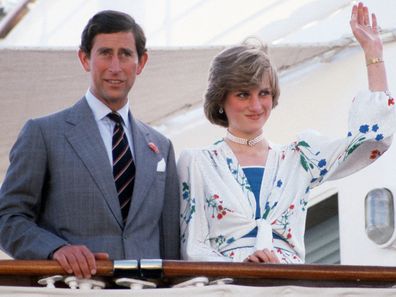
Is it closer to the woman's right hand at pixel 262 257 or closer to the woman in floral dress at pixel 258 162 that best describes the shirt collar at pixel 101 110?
the woman in floral dress at pixel 258 162

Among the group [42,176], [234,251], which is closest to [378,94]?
[234,251]

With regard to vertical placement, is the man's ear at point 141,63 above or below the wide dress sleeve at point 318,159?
above

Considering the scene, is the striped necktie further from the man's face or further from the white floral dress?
A: the white floral dress

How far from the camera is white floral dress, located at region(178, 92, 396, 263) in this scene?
4102 millimetres

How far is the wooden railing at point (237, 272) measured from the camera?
3.56 metres

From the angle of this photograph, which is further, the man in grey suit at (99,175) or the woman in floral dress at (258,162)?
the woman in floral dress at (258,162)

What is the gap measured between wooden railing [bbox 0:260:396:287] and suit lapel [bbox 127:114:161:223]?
0.39 metres

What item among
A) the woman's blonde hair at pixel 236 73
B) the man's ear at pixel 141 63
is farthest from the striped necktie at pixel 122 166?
the woman's blonde hair at pixel 236 73

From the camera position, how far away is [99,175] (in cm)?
397

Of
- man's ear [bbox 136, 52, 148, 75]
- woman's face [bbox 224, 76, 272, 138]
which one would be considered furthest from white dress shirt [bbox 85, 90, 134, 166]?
woman's face [bbox 224, 76, 272, 138]

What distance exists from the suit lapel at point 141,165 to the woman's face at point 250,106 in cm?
28

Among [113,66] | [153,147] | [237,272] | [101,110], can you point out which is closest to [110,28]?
[113,66]

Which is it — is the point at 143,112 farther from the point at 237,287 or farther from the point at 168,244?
the point at 237,287

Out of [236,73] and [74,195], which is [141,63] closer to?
[236,73]
